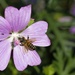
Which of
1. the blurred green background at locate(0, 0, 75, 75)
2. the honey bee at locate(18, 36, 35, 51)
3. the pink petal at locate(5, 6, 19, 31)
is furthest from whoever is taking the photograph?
the blurred green background at locate(0, 0, 75, 75)

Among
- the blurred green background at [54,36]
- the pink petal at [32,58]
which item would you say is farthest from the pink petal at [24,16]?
the blurred green background at [54,36]

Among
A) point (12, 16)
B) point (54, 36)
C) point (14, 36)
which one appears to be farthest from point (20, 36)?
point (54, 36)

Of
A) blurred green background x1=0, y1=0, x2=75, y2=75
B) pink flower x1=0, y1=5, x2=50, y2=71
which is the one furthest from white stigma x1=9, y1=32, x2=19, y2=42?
blurred green background x1=0, y1=0, x2=75, y2=75

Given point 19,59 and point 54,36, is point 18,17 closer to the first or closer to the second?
point 19,59

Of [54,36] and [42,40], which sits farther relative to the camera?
[54,36]

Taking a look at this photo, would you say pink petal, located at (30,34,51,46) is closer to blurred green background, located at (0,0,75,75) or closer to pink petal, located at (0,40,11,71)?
pink petal, located at (0,40,11,71)

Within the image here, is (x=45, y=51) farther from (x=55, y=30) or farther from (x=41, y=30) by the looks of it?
(x=41, y=30)

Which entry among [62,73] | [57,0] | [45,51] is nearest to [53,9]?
[57,0]

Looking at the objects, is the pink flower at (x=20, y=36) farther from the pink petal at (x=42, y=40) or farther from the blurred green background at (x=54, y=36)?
the blurred green background at (x=54, y=36)
